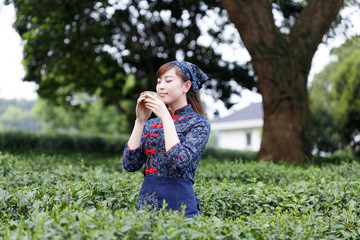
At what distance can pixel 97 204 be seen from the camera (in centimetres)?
352

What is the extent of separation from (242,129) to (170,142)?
131ft

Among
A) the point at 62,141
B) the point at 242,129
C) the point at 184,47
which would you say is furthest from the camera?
the point at 242,129

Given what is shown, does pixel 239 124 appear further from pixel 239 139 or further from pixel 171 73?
pixel 171 73

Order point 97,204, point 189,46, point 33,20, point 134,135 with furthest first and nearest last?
point 189,46 → point 33,20 → point 97,204 → point 134,135

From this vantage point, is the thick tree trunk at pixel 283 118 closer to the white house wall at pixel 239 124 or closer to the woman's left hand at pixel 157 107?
the woman's left hand at pixel 157 107

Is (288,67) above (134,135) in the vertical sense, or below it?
above

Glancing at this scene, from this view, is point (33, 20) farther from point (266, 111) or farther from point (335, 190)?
point (335, 190)

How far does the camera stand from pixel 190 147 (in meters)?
2.88

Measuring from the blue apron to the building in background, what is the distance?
36.6 m

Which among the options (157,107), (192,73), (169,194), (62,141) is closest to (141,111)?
(157,107)

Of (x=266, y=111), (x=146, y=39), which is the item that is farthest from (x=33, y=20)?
(x=266, y=111)

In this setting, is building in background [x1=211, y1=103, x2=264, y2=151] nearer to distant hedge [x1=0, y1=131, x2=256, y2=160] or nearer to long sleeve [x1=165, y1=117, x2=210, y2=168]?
distant hedge [x1=0, y1=131, x2=256, y2=160]

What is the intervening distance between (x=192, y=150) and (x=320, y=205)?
7.96 feet

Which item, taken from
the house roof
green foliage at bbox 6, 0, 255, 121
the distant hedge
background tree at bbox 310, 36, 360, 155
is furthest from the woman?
the house roof
